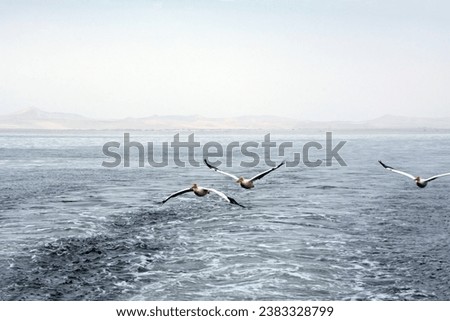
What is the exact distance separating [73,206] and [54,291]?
21665mm

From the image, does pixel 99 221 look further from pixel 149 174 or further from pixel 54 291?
pixel 149 174

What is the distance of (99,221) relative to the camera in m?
38.9

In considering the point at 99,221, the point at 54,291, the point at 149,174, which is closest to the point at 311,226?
the point at 99,221

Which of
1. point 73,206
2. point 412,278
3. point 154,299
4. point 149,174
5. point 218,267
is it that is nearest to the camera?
point 154,299

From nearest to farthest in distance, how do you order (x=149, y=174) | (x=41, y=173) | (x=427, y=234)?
(x=427, y=234) → (x=41, y=173) → (x=149, y=174)

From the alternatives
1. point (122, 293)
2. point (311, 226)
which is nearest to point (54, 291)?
point (122, 293)

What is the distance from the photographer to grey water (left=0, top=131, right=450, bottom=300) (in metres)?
24.7

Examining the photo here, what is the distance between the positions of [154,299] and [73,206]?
77.8 feet

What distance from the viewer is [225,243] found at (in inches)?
1291

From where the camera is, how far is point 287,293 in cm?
2419

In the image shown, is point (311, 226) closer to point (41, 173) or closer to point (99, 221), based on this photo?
point (99, 221)

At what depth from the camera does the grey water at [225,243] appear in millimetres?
24672

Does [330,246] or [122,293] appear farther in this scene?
[330,246]
